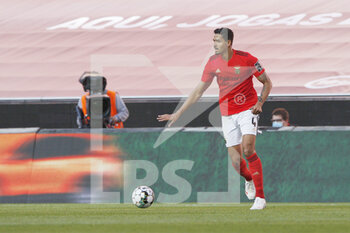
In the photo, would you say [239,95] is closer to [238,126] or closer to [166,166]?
[238,126]

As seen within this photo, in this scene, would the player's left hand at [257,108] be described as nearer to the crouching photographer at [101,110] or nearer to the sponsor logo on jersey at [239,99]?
the sponsor logo on jersey at [239,99]

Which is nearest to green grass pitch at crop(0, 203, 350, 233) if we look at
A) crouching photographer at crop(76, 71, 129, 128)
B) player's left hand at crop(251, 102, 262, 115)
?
player's left hand at crop(251, 102, 262, 115)

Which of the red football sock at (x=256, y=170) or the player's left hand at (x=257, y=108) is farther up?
the player's left hand at (x=257, y=108)

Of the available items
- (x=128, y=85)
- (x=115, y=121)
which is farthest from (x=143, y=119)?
(x=115, y=121)

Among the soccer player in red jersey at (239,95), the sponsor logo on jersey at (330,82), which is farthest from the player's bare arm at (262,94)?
the sponsor logo on jersey at (330,82)

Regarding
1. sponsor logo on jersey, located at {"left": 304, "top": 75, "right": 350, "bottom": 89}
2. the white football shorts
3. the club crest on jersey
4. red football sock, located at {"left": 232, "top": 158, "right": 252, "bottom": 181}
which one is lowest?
red football sock, located at {"left": 232, "top": 158, "right": 252, "bottom": 181}

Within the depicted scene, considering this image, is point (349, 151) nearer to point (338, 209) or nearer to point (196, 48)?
point (338, 209)

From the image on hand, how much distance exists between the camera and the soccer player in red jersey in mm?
9805

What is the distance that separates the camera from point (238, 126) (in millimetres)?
10125

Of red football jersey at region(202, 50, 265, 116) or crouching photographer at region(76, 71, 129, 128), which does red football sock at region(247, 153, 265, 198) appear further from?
crouching photographer at region(76, 71, 129, 128)

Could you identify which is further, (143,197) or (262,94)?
(143,197)

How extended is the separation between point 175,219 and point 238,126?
2191mm

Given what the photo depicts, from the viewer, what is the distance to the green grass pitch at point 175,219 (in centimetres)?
733

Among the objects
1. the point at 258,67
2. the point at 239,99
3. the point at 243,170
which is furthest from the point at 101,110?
the point at 258,67
